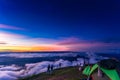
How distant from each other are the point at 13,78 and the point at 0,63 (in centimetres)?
2971

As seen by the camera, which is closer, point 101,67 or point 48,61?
point 101,67

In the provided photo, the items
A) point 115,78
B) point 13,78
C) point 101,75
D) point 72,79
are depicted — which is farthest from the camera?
point 13,78

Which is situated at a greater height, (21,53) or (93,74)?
(21,53)

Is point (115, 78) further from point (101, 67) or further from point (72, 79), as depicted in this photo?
point (72, 79)

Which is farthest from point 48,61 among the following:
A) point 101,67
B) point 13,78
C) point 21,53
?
point 101,67

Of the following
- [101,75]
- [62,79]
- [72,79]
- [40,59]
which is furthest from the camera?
[40,59]

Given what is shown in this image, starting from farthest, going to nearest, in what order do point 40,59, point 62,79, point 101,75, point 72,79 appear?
point 40,59 → point 62,79 → point 72,79 → point 101,75

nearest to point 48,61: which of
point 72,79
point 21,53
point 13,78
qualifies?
point 21,53

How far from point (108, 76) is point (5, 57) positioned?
73.3 feet

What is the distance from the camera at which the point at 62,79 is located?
3178 cm

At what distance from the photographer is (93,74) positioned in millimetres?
20188

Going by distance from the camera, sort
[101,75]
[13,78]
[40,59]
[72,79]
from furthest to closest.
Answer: [13,78] < [40,59] < [72,79] < [101,75]

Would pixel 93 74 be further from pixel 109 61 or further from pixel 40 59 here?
pixel 40 59

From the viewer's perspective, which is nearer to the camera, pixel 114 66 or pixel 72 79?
pixel 114 66
